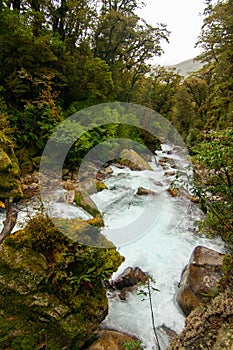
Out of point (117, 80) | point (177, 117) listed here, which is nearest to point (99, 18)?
point (117, 80)

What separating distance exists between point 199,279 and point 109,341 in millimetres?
1644

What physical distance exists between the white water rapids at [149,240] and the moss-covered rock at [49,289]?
974mm

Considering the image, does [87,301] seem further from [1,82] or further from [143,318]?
[1,82]

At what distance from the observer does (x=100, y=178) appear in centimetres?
1001

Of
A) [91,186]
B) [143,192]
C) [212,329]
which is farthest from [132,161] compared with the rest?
[212,329]

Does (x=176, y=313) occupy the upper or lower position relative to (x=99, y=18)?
lower

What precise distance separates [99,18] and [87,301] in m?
15.0

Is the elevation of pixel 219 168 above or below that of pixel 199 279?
above

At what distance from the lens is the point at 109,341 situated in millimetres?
2598

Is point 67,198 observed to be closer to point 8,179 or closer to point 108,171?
point 8,179

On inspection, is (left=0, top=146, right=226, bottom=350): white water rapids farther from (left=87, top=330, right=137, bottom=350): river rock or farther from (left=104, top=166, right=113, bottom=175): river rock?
(left=87, top=330, right=137, bottom=350): river rock

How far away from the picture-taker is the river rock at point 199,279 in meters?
3.13

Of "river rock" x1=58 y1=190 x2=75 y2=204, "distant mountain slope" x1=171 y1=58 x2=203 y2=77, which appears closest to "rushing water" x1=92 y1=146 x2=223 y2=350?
"river rock" x1=58 y1=190 x2=75 y2=204

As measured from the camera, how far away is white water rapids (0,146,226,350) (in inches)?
131
